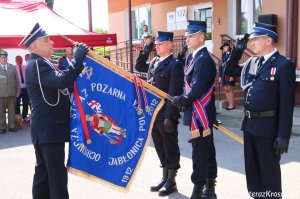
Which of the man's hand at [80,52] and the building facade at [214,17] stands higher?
the building facade at [214,17]

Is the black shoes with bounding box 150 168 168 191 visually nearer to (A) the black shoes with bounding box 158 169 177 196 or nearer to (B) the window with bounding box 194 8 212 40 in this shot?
(A) the black shoes with bounding box 158 169 177 196

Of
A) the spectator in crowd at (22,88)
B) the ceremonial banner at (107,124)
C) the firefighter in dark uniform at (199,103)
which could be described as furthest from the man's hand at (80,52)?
the spectator in crowd at (22,88)

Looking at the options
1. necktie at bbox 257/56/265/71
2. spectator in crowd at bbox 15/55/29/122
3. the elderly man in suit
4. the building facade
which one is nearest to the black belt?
necktie at bbox 257/56/265/71

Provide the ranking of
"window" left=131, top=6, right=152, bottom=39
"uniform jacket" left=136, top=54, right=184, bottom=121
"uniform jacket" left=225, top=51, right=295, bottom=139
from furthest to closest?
"window" left=131, top=6, right=152, bottom=39 → "uniform jacket" left=136, top=54, right=184, bottom=121 → "uniform jacket" left=225, top=51, right=295, bottom=139

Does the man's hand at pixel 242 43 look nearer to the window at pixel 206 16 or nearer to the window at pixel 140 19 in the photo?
the window at pixel 206 16

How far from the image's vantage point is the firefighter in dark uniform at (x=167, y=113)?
454 centimetres

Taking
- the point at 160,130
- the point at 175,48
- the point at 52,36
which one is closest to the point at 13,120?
the point at 52,36

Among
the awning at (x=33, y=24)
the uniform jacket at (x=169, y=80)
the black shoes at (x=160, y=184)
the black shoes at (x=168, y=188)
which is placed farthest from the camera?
the awning at (x=33, y=24)

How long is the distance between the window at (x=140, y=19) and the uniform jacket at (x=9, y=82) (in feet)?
25.2

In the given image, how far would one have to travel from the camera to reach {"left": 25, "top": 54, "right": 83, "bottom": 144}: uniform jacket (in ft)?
11.3

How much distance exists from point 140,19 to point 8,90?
8.66 m

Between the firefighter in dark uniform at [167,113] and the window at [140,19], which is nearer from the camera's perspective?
the firefighter in dark uniform at [167,113]

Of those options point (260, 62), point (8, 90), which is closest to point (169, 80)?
point (260, 62)

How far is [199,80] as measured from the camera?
4.02 metres
